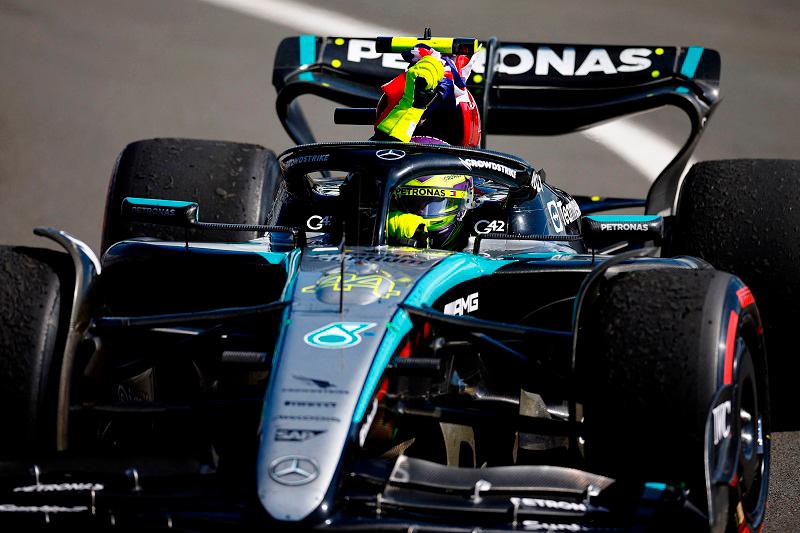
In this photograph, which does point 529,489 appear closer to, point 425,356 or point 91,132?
point 425,356

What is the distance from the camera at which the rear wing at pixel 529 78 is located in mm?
8914

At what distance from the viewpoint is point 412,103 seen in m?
6.95

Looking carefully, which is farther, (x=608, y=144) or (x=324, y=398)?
(x=608, y=144)

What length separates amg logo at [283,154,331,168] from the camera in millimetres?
6302

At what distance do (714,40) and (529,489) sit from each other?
1233 cm

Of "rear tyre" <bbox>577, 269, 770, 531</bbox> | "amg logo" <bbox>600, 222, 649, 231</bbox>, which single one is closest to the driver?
"amg logo" <bbox>600, 222, 649, 231</bbox>

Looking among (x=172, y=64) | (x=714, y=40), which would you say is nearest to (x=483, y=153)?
(x=172, y=64)

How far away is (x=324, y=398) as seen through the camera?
445 centimetres

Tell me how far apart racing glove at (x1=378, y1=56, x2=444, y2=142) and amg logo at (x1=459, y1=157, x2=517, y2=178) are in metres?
0.67

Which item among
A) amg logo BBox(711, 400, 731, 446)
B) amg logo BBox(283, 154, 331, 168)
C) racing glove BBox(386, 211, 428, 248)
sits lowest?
amg logo BBox(711, 400, 731, 446)

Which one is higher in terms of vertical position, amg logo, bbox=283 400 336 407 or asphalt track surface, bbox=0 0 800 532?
asphalt track surface, bbox=0 0 800 532

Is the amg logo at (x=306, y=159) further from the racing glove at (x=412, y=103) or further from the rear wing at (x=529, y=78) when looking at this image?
the rear wing at (x=529, y=78)

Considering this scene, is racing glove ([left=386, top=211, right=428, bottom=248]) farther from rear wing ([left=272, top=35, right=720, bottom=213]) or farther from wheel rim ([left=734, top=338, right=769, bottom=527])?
rear wing ([left=272, top=35, right=720, bottom=213])

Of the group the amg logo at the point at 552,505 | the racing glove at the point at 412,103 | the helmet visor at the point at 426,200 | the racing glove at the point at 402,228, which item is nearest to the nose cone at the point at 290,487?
the amg logo at the point at 552,505
